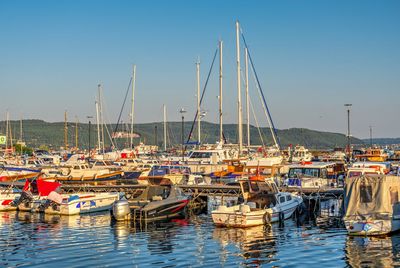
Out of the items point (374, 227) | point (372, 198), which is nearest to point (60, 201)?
point (372, 198)

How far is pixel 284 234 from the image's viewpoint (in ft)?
103

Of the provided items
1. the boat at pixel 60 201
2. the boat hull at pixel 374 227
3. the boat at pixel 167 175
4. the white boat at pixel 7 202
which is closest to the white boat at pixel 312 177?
the boat at pixel 167 175

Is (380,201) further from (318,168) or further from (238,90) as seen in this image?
(238,90)

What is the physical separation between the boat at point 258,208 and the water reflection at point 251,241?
531 millimetres

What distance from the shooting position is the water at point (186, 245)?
2436 centimetres

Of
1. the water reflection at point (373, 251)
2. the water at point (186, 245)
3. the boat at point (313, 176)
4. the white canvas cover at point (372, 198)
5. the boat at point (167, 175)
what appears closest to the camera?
the water reflection at point (373, 251)

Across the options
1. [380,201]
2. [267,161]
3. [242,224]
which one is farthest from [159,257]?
[267,161]

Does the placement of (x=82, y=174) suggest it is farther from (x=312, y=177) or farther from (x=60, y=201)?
(x=312, y=177)

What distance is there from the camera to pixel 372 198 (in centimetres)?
3016

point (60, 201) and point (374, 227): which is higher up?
point (60, 201)

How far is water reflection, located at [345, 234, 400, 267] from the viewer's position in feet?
77.5

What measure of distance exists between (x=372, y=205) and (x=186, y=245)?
9466 mm

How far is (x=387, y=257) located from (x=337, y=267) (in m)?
2.67

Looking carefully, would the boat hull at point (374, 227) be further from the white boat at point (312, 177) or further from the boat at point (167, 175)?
the boat at point (167, 175)
